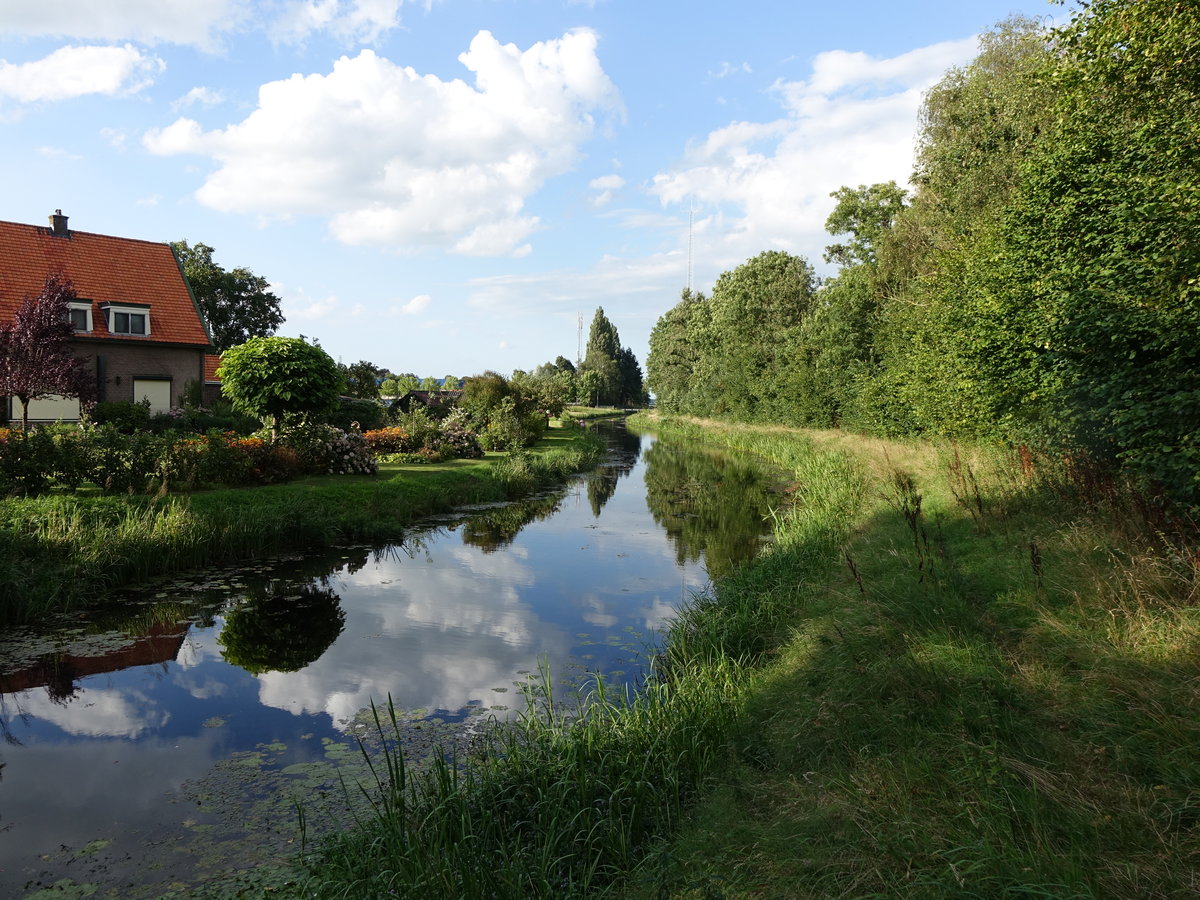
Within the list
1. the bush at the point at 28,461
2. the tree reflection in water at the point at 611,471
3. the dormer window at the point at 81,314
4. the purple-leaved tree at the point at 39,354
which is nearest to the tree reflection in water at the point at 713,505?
the tree reflection in water at the point at 611,471

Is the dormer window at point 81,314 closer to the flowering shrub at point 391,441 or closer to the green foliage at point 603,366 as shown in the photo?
the flowering shrub at point 391,441

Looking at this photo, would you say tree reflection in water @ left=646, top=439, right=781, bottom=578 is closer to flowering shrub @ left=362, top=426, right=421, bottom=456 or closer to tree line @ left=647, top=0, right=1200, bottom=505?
tree line @ left=647, top=0, right=1200, bottom=505

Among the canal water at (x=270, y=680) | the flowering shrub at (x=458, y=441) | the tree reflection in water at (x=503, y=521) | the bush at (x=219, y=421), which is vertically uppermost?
the bush at (x=219, y=421)

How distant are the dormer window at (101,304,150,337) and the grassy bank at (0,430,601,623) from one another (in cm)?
1464

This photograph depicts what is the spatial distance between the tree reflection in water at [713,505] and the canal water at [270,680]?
179 millimetres

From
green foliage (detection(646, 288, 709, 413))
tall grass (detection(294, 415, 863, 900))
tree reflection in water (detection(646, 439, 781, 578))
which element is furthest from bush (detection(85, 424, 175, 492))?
green foliage (detection(646, 288, 709, 413))

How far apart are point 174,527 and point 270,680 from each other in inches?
191

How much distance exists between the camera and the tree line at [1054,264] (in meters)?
7.48

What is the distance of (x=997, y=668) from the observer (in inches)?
206

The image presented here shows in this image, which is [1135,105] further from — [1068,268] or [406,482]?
[406,482]

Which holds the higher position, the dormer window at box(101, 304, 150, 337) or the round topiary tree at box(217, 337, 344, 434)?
the dormer window at box(101, 304, 150, 337)

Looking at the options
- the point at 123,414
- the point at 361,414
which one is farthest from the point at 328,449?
the point at 361,414

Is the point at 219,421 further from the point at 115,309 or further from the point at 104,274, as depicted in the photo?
the point at 104,274

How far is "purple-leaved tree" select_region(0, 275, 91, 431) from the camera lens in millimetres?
16734
